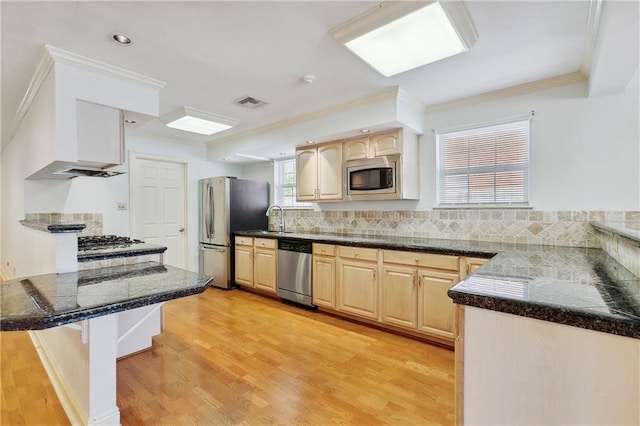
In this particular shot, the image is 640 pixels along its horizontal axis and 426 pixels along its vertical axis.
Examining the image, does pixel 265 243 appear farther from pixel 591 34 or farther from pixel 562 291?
pixel 591 34

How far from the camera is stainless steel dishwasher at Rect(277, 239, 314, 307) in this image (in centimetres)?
375

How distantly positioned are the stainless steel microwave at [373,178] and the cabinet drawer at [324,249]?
0.69 metres

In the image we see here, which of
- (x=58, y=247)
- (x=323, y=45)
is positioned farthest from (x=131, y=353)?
(x=323, y=45)

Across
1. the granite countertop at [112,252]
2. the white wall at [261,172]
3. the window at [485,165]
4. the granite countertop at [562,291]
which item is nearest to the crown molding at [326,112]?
the white wall at [261,172]

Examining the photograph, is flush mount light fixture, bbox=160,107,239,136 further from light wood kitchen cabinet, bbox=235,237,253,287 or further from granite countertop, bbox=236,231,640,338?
granite countertop, bbox=236,231,640,338

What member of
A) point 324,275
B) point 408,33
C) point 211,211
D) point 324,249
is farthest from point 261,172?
point 408,33

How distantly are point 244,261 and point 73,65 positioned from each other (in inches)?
118

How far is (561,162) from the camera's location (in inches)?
109

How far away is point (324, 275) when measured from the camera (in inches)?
141

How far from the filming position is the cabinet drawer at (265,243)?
4.16 m

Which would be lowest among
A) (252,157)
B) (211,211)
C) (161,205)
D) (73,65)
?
(211,211)

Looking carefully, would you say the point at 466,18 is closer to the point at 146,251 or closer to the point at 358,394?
the point at 358,394

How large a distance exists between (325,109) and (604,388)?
3277 mm

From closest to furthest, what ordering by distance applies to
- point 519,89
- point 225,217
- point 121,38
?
1. point 121,38
2. point 519,89
3. point 225,217
